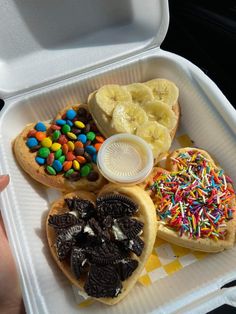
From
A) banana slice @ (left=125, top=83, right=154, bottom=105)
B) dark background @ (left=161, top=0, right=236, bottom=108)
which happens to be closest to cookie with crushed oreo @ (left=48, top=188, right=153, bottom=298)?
banana slice @ (left=125, top=83, right=154, bottom=105)

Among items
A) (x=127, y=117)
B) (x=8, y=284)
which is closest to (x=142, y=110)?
(x=127, y=117)

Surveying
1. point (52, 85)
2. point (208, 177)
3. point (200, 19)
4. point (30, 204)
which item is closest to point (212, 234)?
point (208, 177)

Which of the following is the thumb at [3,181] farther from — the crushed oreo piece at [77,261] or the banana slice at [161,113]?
the banana slice at [161,113]

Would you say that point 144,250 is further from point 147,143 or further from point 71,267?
point 147,143

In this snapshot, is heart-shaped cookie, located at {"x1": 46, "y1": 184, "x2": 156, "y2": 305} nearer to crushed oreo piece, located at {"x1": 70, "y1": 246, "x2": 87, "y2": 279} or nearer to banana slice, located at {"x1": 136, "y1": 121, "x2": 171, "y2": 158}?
crushed oreo piece, located at {"x1": 70, "y1": 246, "x2": 87, "y2": 279}

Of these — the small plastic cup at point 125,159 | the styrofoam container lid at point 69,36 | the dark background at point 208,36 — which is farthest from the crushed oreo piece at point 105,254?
the dark background at point 208,36

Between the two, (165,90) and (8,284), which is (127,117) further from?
(8,284)
